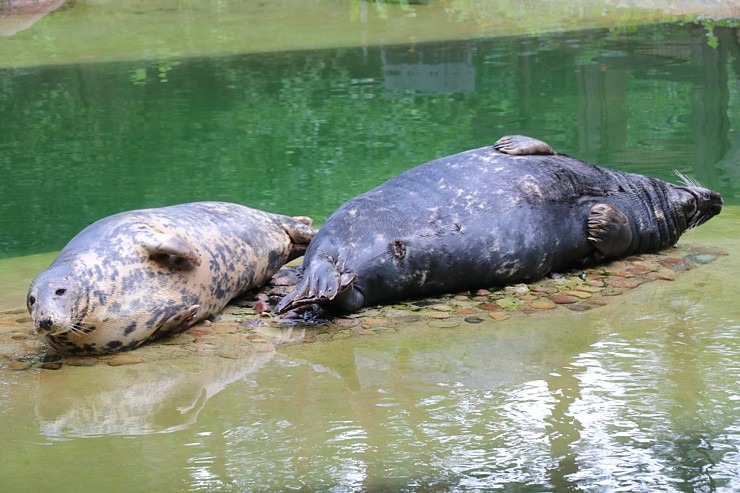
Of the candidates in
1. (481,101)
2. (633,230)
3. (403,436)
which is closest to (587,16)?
(481,101)

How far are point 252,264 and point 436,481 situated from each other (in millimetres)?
2729

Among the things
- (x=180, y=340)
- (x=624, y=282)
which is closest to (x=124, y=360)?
(x=180, y=340)

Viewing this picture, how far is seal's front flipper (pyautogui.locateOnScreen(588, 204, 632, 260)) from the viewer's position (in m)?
6.18

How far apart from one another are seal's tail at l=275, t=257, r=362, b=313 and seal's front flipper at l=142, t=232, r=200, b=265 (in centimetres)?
52

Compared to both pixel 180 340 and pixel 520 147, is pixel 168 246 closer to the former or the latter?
pixel 180 340

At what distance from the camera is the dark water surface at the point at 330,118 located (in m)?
9.16

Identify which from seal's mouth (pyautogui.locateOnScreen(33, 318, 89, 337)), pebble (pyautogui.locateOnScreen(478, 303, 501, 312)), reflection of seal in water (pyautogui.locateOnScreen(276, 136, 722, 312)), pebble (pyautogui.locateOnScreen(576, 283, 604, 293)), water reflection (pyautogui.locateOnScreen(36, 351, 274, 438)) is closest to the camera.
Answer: water reflection (pyautogui.locateOnScreen(36, 351, 274, 438))

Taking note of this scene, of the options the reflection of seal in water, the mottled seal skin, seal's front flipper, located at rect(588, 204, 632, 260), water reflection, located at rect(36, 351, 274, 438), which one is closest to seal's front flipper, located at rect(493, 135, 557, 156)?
the reflection of seal in water

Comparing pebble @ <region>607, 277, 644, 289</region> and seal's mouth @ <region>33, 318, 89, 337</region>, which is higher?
seal's mouth @ <region>33, 318, 89, 337</region>

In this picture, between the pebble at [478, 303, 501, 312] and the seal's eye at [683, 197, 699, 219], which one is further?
the seal's eye at [683, 197, 699, 219]

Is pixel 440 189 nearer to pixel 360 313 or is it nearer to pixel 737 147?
pixel 360 313

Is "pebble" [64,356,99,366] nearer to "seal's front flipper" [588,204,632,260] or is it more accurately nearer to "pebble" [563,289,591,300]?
"pebble" [563,289,591,300]

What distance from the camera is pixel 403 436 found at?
12.7 feet

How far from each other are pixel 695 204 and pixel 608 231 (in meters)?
1.00
